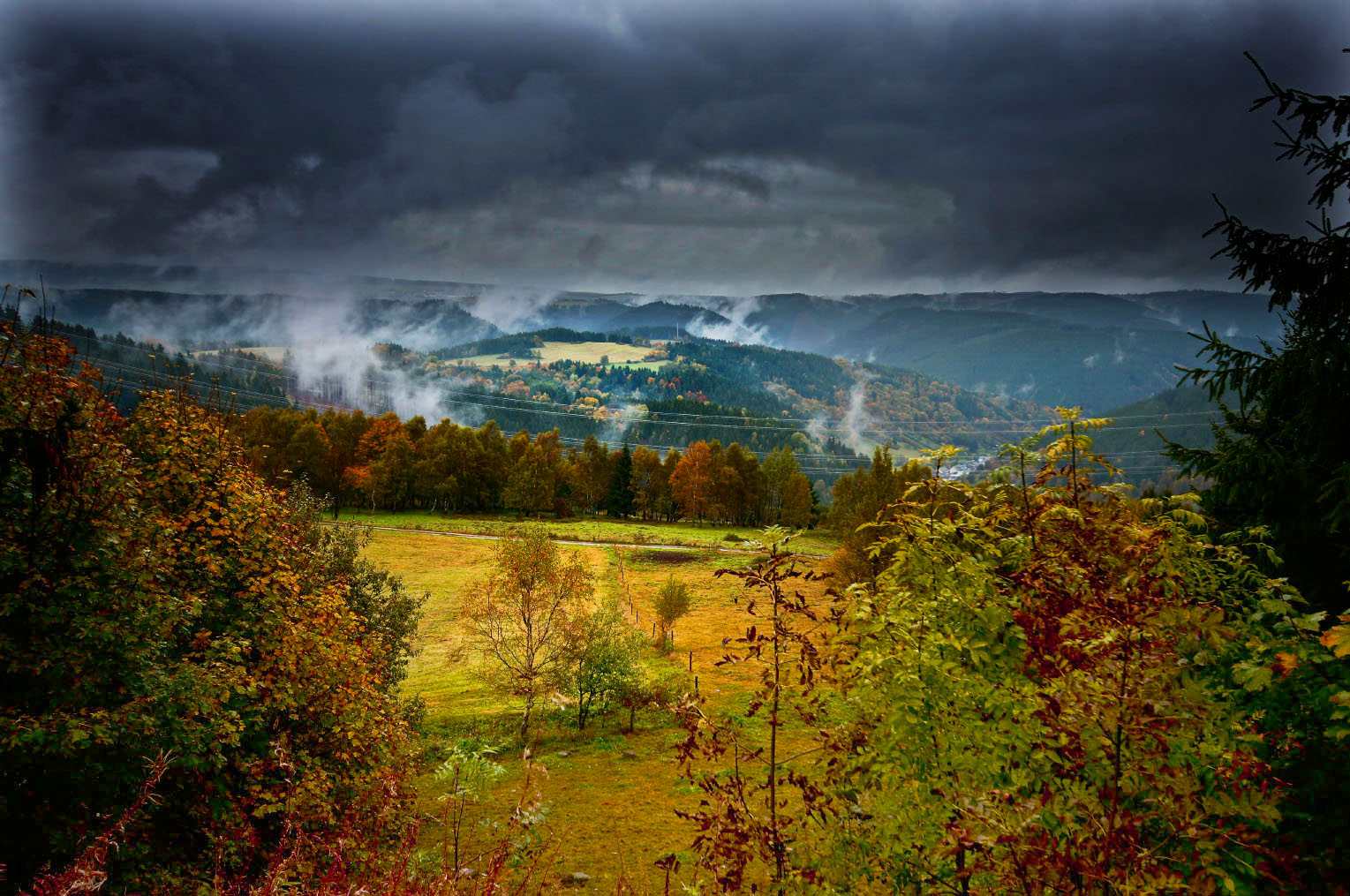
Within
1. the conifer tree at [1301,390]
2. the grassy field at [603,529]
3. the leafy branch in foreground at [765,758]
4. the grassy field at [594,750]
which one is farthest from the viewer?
the grassy field at [603,529]

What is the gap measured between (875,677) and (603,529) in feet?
323

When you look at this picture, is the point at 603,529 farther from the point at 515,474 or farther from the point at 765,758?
the point at 765,758

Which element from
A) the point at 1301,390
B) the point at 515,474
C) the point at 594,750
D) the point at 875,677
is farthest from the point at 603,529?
the point at 875,677

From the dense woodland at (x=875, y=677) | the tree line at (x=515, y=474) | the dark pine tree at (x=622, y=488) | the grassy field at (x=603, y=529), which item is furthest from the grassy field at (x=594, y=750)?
the dark pine tree at (x=622, y=488)

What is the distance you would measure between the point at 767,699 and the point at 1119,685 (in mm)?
2540

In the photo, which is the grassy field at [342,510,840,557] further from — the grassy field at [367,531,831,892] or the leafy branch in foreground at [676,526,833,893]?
the leafy branch in foreground at [676,526,833,893]

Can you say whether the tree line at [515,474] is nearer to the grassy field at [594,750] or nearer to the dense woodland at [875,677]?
the grassy field at [594,750]

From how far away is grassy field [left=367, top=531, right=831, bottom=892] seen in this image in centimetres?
1986

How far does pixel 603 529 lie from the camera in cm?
10250

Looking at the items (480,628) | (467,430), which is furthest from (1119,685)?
(467,430)

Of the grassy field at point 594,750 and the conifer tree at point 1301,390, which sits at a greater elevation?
the conifer tree at point 1301,390

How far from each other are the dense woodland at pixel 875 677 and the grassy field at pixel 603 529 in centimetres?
7186

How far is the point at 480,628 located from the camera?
3180 cm

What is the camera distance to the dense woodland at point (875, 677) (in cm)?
438
